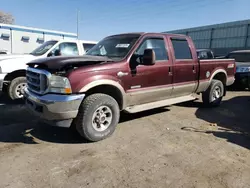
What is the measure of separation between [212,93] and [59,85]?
15.4 feet

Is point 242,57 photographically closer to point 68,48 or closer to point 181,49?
point 181,49

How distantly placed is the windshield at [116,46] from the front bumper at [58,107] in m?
1.41

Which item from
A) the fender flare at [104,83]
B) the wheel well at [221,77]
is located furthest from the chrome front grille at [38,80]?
the wheel well at [221,77]

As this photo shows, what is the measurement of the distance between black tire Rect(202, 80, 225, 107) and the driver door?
1793 millimetres

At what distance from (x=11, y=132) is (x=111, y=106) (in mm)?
2066

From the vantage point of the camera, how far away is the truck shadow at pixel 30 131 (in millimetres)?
4262

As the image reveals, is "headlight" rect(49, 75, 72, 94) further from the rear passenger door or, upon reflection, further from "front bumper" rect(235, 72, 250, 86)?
"front bumper" rect(235, 72, 250, 86)

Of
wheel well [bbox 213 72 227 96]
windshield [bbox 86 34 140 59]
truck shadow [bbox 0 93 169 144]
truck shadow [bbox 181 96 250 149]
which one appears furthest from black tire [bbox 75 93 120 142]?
wheel well [bbox 213 72 227 96]

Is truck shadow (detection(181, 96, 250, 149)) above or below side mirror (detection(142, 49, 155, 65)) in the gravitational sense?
below

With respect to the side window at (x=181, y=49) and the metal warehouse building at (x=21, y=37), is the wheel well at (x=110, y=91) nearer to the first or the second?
the side window at (x=181, y=49)

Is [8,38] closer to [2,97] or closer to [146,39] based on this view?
[2,97]

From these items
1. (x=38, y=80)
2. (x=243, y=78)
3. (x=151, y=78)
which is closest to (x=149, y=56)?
(x=151, y=78)

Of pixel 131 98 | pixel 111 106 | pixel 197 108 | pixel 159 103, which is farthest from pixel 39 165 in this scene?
pixel 197 108

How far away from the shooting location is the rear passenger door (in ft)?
18.4
